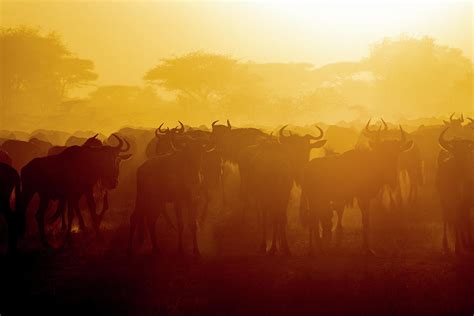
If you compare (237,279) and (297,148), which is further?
(297,148)

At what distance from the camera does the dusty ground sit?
26.7 feet

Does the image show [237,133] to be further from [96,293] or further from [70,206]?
[96,293]

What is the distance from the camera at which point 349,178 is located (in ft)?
37.8

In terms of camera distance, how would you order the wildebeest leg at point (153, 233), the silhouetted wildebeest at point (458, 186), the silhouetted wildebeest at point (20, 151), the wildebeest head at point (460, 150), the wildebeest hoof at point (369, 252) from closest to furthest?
the wildebeest hoof at point (369, 252), the wildebeest leg at point (153, 233), the silhouetted wildebeest at point (458, 186), the wildebeest head at point (460, 150), the silhouetted wildebeest at point (20, 151)

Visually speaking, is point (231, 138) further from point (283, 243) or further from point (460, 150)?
point (460, 150)

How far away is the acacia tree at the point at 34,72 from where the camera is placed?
47.4 metres

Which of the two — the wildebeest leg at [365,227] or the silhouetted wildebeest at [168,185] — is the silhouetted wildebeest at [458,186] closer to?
the wildebeest leg at [365,227]

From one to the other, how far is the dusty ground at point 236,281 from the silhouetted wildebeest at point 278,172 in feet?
2.40

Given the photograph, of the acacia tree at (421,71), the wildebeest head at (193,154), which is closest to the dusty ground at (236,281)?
the wildebeest head at (193,154)

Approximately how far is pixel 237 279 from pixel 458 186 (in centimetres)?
494

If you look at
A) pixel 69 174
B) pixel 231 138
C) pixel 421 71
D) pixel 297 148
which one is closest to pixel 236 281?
pixel 297 148

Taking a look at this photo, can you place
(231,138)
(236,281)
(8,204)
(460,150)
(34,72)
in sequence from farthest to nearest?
(34,72) < (231,138) < (460,150) < (8,204) < (236,281)

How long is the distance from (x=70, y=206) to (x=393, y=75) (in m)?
41.1

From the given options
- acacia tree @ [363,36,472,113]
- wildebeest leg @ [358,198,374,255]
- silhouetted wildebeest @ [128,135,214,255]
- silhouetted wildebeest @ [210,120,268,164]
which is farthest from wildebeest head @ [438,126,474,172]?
acacia tree @ [363,36,472,113]
